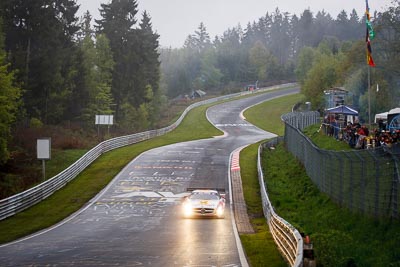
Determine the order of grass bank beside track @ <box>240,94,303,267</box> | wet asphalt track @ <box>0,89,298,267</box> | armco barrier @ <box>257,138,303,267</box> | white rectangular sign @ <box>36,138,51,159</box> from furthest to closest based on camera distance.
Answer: white rectangular sign @ <box>36,138,51,159</box>
wet asphalt track @ <box>0,89,298,267</box>
grass bank beside track @ <box>240,94,303,267</box>
armco barrier @ <box>257,138,303,267</box>

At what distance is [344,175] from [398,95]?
42.9 meters

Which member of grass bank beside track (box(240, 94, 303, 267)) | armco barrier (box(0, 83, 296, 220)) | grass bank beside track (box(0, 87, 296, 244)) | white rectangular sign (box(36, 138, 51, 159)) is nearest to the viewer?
grass bank beside track (box(240, 94, 303, 267))

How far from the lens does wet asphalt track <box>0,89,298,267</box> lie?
17766mm

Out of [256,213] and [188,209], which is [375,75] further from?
[188,209]

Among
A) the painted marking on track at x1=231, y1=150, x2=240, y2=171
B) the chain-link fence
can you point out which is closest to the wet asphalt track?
the painted marking on track at x1=231, y1=150, x2=240, y2=171

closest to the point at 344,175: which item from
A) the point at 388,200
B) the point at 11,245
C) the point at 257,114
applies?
the point at 388,200

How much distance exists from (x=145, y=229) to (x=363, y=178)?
10.3 m

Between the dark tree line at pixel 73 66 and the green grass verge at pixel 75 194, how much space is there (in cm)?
582

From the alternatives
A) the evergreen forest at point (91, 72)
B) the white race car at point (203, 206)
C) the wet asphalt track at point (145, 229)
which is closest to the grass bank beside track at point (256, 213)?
the wet asphalt track at point (145, 229)

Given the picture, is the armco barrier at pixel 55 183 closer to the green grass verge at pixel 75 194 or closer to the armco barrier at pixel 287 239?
the green grass verge at pixel 75 194

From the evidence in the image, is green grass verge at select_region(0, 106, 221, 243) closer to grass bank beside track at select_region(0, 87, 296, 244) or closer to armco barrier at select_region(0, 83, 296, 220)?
grass bank beside track at select_region(0, 87, 296, 244)

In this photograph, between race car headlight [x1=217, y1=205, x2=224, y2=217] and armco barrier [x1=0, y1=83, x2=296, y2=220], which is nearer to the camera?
race car headlight [x1=217, y1=205, x2=224, y2=217]

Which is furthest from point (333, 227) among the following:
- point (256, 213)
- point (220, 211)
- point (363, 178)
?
point (256, 213)

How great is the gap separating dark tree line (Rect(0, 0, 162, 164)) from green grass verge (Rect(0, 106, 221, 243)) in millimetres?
5821
